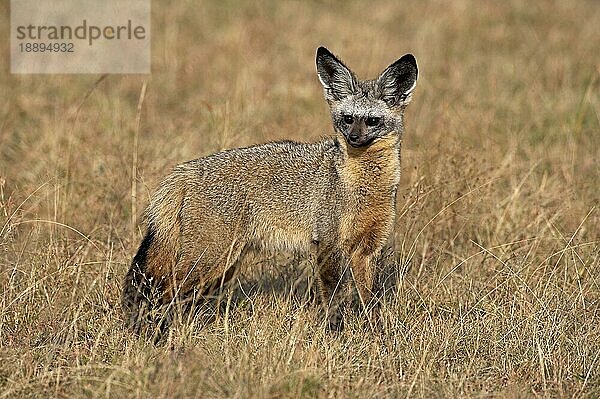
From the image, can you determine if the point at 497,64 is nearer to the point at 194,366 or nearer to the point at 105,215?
the point at 105,215

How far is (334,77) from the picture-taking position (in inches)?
217

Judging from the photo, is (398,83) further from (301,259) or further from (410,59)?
(301,259)

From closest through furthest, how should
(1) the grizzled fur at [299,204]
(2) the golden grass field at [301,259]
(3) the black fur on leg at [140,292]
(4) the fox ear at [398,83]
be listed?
1. (2) the golden grass field at [301,259]
2. (3) the black fur on leg at [140,292]
3. (1) the grizzled fur at [299,204]
4. (4) the fox ear at [398,83]

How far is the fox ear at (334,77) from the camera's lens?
544cm

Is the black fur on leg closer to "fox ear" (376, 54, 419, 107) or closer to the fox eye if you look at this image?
the fox eye

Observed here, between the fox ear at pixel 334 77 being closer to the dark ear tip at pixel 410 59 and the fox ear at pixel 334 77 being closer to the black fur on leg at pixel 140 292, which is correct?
the dark ear tip at pixel 410 59

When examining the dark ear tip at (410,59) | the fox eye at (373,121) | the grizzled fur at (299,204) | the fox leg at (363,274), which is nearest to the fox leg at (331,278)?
the grizzled fur at (299,204)

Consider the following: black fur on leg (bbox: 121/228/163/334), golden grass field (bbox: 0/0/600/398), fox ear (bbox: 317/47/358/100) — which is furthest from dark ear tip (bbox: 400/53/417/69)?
black fur on leg (bbox: 121/228/163/334)

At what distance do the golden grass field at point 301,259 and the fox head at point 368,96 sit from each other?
0.82 meters

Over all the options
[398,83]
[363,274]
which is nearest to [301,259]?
[363,274]

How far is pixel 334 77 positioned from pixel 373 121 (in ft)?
1.24

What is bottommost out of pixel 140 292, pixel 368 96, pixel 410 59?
pixel 140 292

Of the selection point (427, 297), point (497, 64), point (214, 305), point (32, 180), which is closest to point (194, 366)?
point (214, 305)

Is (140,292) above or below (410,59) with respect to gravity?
below
